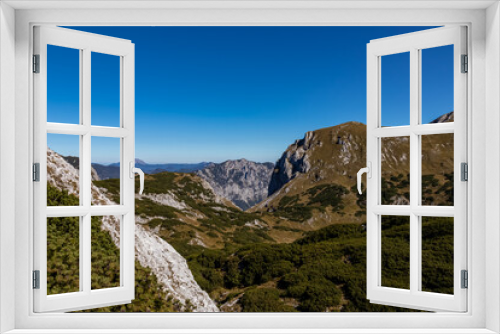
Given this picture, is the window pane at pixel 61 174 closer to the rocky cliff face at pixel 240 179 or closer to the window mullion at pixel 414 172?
the window mullion at pixel 414 172

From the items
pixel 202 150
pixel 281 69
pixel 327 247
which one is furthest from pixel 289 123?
pixel 327 247

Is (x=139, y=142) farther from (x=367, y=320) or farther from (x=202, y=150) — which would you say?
(x=367, y=320)

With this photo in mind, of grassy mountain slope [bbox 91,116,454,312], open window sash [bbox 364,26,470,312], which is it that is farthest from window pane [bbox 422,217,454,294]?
open window sash [bbox 364,26,470,312]

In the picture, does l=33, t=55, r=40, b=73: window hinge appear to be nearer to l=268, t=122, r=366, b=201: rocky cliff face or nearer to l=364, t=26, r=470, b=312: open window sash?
l=364, t=26, r=470, b=312: open window sash

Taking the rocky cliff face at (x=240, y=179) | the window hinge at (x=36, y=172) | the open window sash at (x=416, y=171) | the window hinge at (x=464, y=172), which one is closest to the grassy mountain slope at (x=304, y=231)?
the rocky cliff face at (x=240, y=179)

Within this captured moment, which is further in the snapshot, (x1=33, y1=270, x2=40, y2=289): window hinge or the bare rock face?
the bare rock face

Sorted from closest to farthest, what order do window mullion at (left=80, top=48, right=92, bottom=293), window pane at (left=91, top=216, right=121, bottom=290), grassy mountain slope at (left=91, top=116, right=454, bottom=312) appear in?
window mullion at (left=80, top=48, right=92, bottom=293) → window pane at (left=91, top=216, right=121, bottom=290) → grassy mountain slope at (left=91, top=116, right=454, bottom=312)

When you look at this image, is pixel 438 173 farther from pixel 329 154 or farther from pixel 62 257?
pixel 329 154
